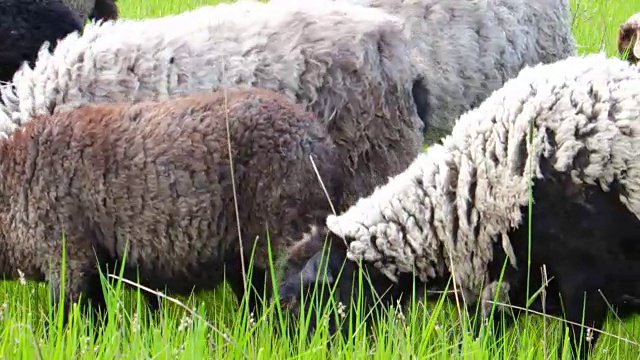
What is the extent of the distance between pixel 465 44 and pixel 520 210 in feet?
7.42

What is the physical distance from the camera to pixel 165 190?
14.2 feet

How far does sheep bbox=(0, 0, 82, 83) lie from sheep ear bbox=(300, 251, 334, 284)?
111 inches

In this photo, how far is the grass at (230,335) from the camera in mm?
2922

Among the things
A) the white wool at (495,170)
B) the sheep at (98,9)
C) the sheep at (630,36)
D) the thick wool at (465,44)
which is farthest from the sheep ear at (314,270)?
the sheep at (630,36)

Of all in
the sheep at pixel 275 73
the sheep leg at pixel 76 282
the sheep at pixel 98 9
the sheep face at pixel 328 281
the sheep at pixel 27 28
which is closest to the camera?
the sheep face at pixel 328 281

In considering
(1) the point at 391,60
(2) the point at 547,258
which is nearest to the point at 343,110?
(1) the point at 391,60

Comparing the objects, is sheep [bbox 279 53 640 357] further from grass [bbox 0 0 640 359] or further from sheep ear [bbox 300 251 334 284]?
grass [bbox 0 0 640 359]

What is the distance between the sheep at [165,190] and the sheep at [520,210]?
0.27 m

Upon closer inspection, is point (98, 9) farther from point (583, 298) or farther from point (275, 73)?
point (583, 298)

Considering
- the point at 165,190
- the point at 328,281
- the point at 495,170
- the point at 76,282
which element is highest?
the point at 495,170

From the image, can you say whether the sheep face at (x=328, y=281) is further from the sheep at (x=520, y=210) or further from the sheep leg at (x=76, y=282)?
the sheep leg at (x=76, y=282)


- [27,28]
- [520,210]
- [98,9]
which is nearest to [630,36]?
[98,9]

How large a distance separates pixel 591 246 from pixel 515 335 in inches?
17.9

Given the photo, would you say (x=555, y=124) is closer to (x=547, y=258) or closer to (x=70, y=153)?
(x=547, y=258)
